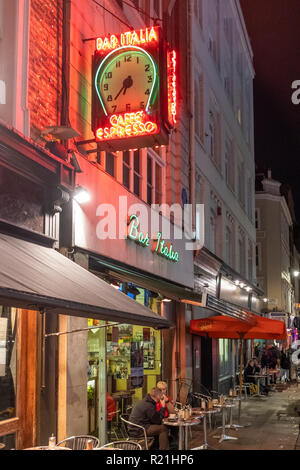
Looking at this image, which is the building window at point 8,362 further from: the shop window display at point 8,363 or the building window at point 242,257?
the building window at point 242,257

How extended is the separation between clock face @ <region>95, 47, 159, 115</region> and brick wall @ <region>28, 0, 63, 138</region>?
1135 mm

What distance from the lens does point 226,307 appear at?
1669 centimetres

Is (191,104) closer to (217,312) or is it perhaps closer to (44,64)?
(217,312)

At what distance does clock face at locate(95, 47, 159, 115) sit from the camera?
10.7 m

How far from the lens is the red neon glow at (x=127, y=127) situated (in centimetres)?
1048

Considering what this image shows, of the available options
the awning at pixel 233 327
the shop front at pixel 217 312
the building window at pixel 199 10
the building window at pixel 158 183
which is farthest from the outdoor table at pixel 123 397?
the building window at pixel 199 10

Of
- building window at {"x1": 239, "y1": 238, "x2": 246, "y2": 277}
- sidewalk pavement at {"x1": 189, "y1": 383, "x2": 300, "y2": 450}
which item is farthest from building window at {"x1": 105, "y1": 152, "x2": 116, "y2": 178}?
building window at {"x1": 239, "y1": 238, "x2": 246, "y2": 277}

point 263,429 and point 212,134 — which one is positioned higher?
point 212,134

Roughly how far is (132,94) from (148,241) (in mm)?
4335

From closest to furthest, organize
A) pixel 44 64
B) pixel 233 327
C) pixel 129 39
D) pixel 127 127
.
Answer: pixel 44 64, pixel 127 127, pixel 129 39, pixel 233 327

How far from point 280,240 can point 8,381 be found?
4542 centimetres

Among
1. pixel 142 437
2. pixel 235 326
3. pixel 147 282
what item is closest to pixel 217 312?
pixel 235 326

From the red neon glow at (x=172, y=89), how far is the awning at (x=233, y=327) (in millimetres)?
6370

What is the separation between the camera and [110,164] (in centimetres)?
1291
